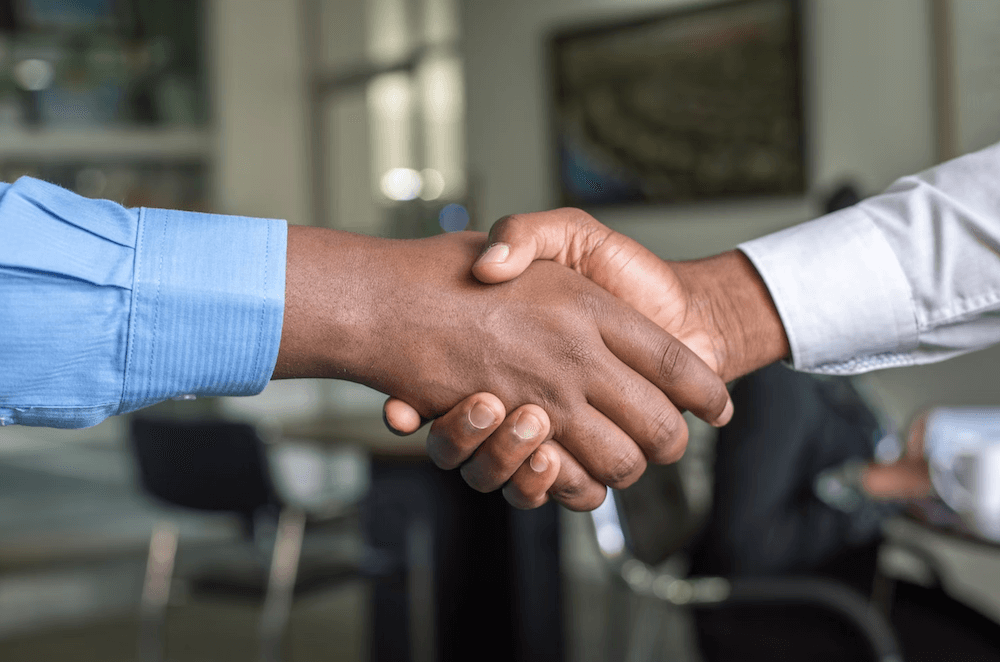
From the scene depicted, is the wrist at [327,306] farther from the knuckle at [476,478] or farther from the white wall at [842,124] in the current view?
the white wall at [842,124]

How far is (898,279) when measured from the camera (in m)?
1.14

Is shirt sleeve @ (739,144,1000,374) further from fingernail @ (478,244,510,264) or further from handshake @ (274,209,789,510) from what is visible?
fingernail @ (478,244,510,264)

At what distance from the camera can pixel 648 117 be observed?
397 centimetres

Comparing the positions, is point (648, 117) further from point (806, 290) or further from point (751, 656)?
point (806, 290)

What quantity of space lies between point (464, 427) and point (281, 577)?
1604 mm

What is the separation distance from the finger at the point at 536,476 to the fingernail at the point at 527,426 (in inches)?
1.3

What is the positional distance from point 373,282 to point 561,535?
5.83ft

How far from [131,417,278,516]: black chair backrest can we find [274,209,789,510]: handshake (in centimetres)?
149

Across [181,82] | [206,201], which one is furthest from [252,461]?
[181,82]

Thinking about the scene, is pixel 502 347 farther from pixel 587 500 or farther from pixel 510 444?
pixel 587 500

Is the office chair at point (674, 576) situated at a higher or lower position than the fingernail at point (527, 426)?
lower

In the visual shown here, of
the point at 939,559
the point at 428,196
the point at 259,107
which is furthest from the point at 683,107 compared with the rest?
the point at 259,107

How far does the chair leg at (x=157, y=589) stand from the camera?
2906 millimetres

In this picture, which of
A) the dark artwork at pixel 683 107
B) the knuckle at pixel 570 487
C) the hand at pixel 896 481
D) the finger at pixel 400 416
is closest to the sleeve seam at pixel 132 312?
the finger at pixel 400 416
